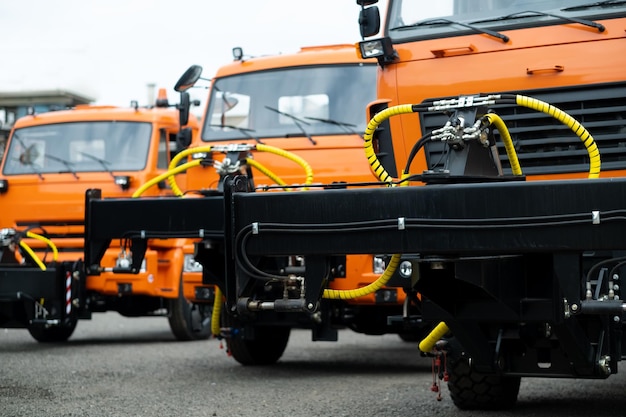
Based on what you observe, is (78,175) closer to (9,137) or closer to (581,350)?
(9,137)

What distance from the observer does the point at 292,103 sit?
10.7m

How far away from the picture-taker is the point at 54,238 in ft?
42.9

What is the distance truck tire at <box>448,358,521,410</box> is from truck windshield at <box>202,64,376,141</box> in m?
3.42

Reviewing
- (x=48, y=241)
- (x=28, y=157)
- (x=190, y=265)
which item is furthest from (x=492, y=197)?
(x=28, y=157)

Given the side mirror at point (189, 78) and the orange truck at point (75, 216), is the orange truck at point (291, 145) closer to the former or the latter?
the side mirror at point (189, 78)

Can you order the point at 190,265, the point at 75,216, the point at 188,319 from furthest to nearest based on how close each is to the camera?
the point at 188,319 → the point at 75,216 → the point at 190,265

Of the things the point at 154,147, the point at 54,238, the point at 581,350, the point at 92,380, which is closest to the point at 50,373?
the point at 92,380

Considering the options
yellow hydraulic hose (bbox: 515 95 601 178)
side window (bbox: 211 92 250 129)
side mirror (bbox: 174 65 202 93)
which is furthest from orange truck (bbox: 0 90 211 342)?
yellow hydraulic hose (bbox: 515 95 601 178)

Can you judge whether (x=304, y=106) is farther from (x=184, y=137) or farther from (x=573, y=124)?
(x=573, y=124)

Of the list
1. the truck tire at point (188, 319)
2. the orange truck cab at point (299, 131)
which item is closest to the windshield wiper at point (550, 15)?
the orange truck cab at point (299, 131)

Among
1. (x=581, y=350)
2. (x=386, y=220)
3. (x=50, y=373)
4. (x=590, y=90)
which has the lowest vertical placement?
(x=50, y=373)

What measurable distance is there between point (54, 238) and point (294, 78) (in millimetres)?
3828

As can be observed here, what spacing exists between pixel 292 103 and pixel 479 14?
4025mm

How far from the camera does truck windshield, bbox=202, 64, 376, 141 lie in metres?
10.5
